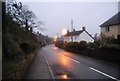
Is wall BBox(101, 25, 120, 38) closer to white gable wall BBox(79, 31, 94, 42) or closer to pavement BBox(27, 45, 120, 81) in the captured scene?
pavement BBox(27, 45, 120, 81)

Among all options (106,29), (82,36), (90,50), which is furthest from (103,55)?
(82,36)

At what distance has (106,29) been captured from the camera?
31203mm

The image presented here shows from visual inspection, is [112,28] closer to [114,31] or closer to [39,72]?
[114,31]

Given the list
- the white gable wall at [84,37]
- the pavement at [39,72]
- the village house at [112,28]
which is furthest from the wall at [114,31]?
the white gable wall at [84,37]

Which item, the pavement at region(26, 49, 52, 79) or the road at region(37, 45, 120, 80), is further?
the pavement at region(26, 49, 52, 79)

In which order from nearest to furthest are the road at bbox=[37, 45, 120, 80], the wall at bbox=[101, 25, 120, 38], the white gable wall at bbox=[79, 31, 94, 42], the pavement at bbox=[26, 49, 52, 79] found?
1. the road at bbox=[37, 45, 120, 80]
2. the pavement at bbox=[26, 49, 52, 79]
3. the wall at bbox=[101, 25, 120, 38]
4. the white gable wall at bbox=[79, 31, 94, 42]

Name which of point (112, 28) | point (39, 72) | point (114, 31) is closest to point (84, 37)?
point (112, 28)

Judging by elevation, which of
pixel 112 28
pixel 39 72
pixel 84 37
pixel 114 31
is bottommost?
pixel 39 72

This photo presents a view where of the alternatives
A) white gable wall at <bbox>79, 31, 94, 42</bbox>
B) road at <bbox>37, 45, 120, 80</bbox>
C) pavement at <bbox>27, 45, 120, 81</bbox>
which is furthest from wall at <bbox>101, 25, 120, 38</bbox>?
white gable wall at <bbox>79, 31, 94, 42</bbox>

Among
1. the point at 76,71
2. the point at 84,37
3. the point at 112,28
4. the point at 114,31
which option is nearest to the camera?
the point at 76,71

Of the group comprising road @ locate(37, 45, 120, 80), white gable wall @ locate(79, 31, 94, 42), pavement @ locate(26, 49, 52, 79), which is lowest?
pavement @ locate(26, 49, 52, 79)

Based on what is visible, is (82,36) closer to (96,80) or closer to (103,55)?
(103,55)

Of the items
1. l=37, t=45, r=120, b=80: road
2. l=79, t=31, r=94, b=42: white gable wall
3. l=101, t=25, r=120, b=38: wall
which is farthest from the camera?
l=79, t=31, r=94, b=42: white gable wall

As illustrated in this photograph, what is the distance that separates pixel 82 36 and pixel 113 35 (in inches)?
1182
